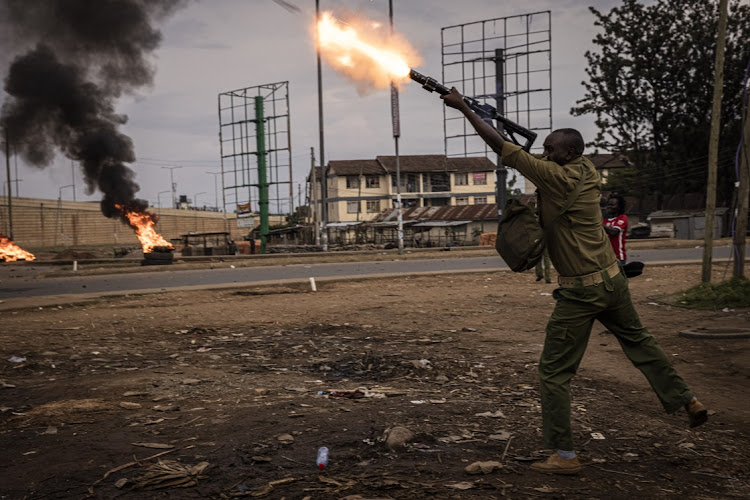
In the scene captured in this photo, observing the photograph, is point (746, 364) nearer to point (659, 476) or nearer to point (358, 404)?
point (659, 476)

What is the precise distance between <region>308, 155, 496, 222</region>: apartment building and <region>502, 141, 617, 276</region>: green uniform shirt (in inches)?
2624

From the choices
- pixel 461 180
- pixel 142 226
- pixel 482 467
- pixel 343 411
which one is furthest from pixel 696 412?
pixel 461 180

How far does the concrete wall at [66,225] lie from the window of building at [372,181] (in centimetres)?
1615

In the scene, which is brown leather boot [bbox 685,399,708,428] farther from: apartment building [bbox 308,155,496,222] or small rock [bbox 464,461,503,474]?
apartment building [bbox 308,155,496,222]

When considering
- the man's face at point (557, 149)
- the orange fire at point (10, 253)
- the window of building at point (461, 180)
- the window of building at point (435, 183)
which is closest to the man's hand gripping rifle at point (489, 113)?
the man's face at point (557, 149)

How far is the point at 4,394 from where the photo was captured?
548 centimetres

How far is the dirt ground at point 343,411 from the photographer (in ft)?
11.1

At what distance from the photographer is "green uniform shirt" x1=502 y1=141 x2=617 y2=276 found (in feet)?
11.6

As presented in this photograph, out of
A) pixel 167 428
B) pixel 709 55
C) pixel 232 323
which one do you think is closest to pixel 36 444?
pixel 167 428

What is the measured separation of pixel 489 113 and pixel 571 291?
1.82 m

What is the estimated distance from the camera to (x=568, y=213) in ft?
11.8

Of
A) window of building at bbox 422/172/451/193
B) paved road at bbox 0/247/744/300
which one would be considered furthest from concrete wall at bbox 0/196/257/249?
paved road at bbox 0/247/744/300

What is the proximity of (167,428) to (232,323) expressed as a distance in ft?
16.9

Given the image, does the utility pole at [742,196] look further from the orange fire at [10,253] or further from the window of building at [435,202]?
the window of building at [435,202]
